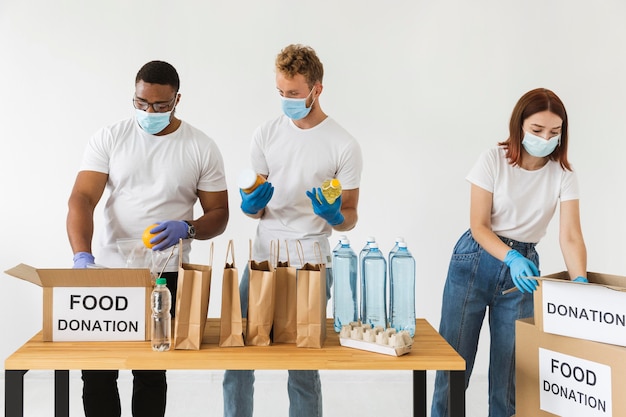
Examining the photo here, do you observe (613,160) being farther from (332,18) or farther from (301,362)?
(301,362)

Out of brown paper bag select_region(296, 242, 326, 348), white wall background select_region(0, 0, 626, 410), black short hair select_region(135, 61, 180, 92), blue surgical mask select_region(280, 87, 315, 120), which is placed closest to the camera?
brown paper bag select_region(296, 242, 326, 348)

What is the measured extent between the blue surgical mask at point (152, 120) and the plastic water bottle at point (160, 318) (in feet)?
2.16

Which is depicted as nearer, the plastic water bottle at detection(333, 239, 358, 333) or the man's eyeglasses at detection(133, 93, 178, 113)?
the plastic water bottle at detection(333, 239, 358, 333)

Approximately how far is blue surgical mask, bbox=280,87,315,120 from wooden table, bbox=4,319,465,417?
0.88 metres

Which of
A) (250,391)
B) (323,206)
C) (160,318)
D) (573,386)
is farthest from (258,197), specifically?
(573,386)

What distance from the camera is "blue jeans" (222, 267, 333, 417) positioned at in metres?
2.24

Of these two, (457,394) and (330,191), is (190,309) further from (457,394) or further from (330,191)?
(457,394)

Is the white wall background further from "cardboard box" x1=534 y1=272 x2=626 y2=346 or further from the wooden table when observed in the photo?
the wooden table

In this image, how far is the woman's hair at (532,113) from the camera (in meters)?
2.15

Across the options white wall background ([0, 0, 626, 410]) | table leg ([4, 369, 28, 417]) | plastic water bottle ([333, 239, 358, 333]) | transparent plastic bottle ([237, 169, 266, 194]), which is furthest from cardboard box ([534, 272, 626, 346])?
white wall background ([0, 0, 626, 410])

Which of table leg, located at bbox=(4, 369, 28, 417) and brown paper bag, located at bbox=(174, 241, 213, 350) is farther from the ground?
brown paper bag, located at bbox=(174, 241, 213, 350)

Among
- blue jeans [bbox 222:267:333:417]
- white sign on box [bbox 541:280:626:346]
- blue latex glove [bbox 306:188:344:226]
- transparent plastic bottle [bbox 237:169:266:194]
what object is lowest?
blue jeans [bbox 222:267:333:417]

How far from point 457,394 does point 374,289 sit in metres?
0.41

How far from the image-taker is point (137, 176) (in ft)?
7.03
